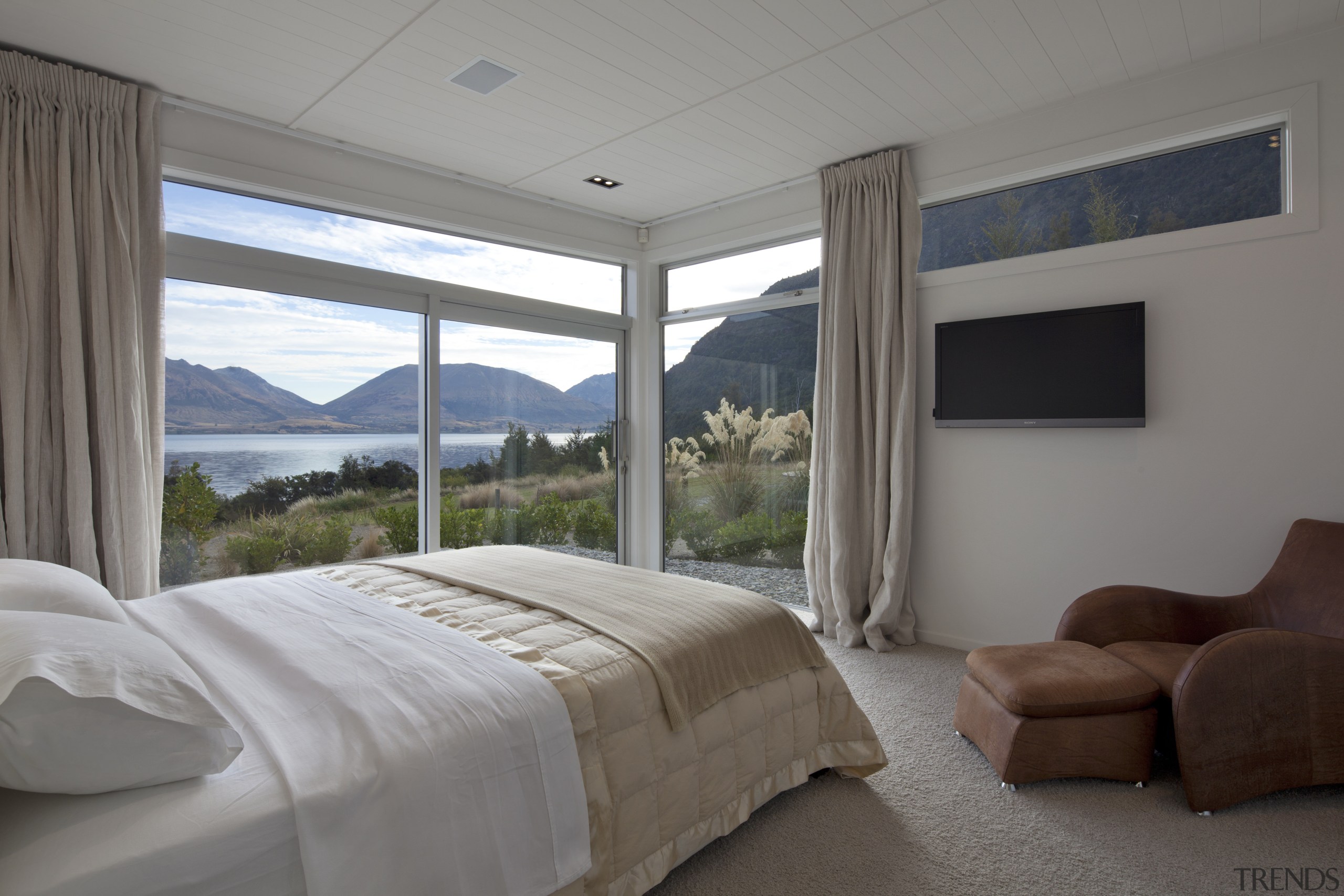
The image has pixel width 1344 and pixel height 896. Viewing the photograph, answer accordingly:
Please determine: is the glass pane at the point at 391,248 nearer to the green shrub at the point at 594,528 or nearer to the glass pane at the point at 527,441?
the glass pane at the point at 527,441

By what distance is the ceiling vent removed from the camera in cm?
295

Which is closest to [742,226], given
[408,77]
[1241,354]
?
[408,77]

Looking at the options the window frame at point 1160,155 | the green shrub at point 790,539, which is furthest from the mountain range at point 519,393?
the window frame at point 1160,155

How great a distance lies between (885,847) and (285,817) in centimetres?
160

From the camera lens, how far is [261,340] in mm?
3580

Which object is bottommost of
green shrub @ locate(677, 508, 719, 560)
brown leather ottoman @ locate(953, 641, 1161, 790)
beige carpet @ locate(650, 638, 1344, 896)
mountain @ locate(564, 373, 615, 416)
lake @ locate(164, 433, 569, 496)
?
beige carpet @ locate(650, 638, 1344, 896)

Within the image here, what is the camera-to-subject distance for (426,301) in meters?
4.20

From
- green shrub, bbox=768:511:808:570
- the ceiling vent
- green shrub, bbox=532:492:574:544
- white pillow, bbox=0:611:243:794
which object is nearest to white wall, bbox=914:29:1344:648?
green shrub, bbox=768:511:808:570

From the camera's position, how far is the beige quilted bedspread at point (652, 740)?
1.63m

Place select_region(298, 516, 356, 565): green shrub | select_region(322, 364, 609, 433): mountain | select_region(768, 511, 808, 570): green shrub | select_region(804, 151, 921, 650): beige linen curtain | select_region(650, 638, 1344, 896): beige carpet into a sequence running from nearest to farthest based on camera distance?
1. select_region(650, 638, 1344, 896): beige carpet
2. select_region(298, 516, 356, 565): green shrub
3. select_region(804, 151, 921, 650): beige linen curtain
4. select_region(322, 364, 609, 433): mountain
5. select_region(768, 511, 808, 570): green shrub

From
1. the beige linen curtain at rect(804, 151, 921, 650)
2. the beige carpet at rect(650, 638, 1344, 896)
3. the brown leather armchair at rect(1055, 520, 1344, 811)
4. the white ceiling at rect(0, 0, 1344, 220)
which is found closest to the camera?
the beige carpet at rect(650, 638, 1344, 896)

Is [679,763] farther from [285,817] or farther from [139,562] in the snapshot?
[139,562]

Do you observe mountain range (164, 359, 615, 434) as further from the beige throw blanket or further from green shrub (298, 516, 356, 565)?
the beige throw blanket

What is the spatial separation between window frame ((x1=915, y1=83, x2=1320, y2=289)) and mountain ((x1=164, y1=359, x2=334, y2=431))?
11.4ft
